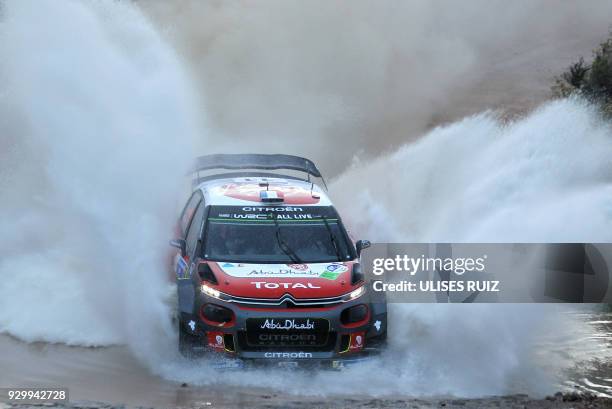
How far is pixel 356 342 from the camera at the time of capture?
28.0 ft

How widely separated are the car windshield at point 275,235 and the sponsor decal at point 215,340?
923 millimetres

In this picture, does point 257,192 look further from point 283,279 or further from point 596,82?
point 596,82

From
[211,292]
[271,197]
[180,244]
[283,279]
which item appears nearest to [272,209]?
[271,197]

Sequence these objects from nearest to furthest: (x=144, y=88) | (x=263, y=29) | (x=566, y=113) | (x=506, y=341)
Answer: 1. (x=506, y=341)
2. (x=144, y=88)
3. (x=566, y=113)
4. (x=263, y=29)

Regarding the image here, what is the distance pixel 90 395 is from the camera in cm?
789

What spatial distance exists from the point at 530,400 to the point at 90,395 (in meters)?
3.44

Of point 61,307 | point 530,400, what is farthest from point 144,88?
point 530,400

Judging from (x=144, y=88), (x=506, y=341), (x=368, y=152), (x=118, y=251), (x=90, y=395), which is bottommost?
(x=90, y=395)

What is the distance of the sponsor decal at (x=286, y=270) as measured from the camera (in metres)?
8.83

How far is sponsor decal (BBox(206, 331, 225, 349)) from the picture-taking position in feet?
27.5

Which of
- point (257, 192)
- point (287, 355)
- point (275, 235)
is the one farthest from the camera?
point (257, 192)

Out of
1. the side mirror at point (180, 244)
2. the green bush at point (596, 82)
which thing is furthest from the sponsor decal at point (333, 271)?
the green bush at point (596, 82)

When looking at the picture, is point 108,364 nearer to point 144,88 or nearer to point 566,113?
point 144,88

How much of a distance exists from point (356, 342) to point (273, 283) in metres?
0.87
